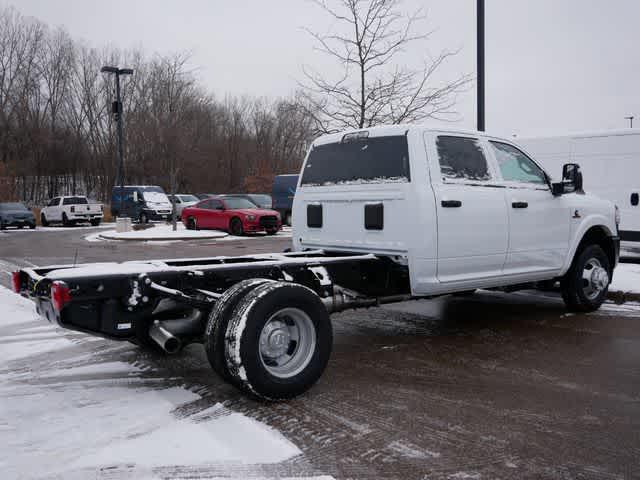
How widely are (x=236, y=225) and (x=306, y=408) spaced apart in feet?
62.9

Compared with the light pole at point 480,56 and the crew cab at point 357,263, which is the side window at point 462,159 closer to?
the crew cab at point 357,263

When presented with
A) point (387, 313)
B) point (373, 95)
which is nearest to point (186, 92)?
point (373, 95)

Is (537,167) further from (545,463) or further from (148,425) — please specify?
(148,425)

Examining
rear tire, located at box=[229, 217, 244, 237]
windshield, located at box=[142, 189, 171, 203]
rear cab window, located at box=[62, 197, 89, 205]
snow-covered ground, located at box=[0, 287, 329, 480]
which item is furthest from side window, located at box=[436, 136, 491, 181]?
rear cab window, located at box=[62, 197, 89, 205]

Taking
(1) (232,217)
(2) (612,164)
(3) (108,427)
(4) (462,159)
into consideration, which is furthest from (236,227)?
(3) (108,427)

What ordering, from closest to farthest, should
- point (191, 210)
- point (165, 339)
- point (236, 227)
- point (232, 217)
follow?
point (165, 339) < point (236, 227) < point (232, 217) < point (191, 210)

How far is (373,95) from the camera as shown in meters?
13.8

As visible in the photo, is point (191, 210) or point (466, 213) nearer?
point (466, 213)

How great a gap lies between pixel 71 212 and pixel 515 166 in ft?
91.6

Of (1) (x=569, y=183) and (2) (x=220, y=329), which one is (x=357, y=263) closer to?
(2) (x=220, y=329)

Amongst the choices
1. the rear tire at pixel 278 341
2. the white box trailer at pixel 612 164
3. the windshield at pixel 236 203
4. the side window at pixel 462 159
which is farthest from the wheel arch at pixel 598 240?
the windshield at pixel 236 203

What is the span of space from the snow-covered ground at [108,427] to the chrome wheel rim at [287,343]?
0.49 m

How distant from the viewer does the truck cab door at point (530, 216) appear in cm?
647

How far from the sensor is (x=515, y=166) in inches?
265
